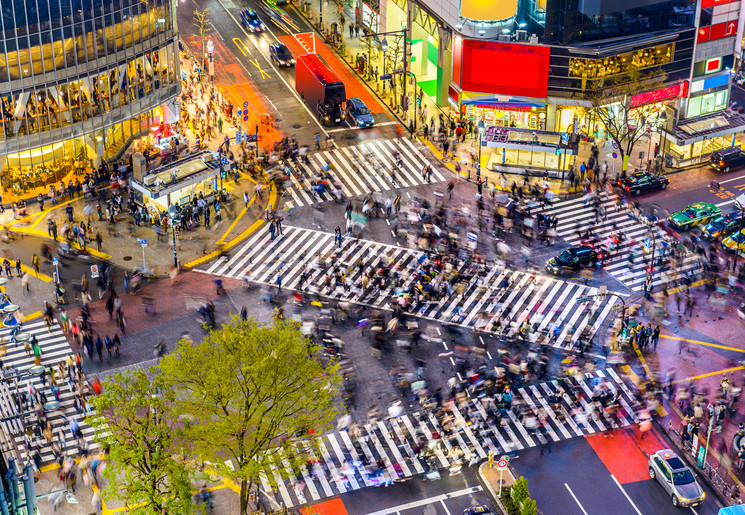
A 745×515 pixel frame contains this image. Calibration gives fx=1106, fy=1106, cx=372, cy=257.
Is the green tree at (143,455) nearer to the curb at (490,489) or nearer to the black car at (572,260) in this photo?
the curb at (490,489)

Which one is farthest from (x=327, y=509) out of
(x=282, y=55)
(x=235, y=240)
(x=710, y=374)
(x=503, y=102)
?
(x=282, y=55)

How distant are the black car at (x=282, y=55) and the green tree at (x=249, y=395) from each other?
66.8m

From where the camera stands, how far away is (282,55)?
397 feet

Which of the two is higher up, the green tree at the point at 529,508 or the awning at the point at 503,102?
the awning at the point at 503,102

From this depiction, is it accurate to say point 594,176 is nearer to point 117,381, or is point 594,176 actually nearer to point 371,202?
point 371,202

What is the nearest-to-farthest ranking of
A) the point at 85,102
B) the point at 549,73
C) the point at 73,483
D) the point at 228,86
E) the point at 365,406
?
the point at 73,483, the point at 365,406, the point at 85,102, the point at 549,73, the point at 228,86

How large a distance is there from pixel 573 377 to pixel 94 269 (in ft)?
117

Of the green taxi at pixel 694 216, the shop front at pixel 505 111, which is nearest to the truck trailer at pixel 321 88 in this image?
the shop front at pixel 505 111

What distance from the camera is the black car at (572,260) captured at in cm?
8506

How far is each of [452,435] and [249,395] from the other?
1679 cm

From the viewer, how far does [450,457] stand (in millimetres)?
67062

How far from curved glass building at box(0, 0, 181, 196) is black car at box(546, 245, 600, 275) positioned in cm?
3954

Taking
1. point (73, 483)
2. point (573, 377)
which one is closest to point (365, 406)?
point (573, 377)

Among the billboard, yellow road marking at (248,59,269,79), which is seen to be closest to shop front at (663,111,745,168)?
the billboard
